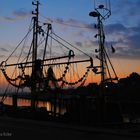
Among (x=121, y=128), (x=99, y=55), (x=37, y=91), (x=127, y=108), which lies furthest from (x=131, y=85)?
(x=121, y=128)

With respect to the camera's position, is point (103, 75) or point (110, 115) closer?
point (110, 115)

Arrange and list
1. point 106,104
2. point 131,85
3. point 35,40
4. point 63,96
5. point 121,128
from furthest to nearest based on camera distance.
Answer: point 131,85, point 35,40, point 63,96, point 106,104, point 121,128

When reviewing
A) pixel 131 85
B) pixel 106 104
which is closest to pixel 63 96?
pixel 106 104

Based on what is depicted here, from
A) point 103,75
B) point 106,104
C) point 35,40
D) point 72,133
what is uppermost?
point 35,40

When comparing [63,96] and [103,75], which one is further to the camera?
[103,75]

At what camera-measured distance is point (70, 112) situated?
90.0ft

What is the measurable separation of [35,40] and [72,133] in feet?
51.8

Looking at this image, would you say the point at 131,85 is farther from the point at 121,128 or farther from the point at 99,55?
the point at 121,128

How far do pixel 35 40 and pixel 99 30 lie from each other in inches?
261

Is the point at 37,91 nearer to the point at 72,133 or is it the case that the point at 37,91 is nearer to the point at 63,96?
the point at 63,96

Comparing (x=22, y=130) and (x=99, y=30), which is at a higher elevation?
(x=99, y=30)

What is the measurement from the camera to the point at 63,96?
105ft

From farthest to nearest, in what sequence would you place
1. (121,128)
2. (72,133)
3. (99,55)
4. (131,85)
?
(131,85)
(99,55)
(121,128)
(72,133)

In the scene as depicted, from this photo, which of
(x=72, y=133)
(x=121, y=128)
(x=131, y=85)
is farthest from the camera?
(x=131, y=85)
